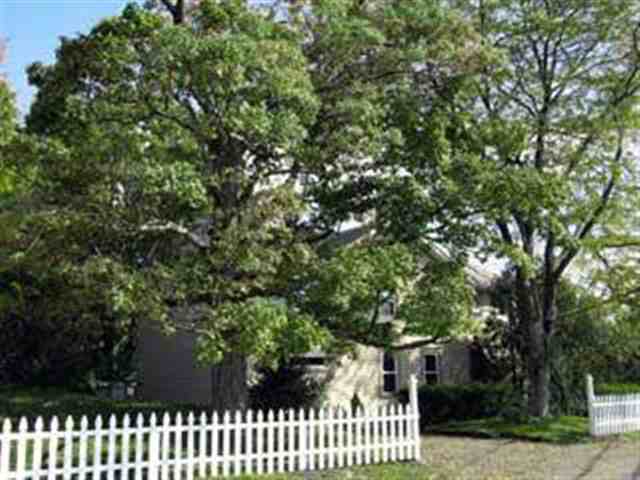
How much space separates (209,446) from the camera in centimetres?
1178

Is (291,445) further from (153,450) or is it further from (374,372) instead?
(374,372)

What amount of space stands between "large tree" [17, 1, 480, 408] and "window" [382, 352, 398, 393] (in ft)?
35.7

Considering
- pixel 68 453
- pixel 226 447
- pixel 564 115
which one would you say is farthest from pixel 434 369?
pixel 68 453

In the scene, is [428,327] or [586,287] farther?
[586,287]

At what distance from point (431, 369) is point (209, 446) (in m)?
16.1

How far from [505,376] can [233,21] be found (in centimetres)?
1915

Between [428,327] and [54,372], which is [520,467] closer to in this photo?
[428,327]

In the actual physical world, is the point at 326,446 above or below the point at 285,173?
below

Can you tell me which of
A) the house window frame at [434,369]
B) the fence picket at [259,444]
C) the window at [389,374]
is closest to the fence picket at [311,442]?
the fence picket at [259,444]

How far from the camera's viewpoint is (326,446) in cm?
1238

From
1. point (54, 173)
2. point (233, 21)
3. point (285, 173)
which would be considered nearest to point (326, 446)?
point (285, 173)

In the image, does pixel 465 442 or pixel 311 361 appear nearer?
pixel 465 442

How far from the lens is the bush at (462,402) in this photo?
911 inches

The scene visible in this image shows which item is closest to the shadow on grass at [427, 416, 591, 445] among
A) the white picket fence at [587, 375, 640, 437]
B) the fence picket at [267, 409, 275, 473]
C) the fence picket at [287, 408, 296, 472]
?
the white picket fence at [587, 375, 640, 437]
